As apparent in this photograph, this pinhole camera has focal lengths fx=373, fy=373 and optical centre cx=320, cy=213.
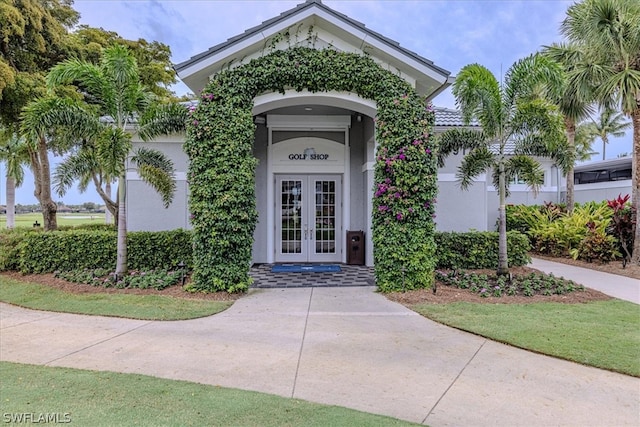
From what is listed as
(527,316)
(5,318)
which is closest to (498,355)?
(527,316)

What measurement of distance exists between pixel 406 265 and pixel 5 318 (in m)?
7.71

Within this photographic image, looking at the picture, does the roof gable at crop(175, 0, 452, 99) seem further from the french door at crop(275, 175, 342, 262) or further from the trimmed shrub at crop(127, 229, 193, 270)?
the french door at crop(275, 175, 342, 262)

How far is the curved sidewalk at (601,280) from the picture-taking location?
8492mm

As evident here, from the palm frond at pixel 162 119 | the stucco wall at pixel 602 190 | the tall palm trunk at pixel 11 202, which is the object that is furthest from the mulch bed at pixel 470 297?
the tall palm trunk at pixel 11 202

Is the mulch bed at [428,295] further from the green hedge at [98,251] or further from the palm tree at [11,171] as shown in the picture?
the palm tree at [11,171]

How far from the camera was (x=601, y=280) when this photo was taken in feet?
32.5

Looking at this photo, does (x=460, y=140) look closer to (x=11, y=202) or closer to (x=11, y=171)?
(x=11, y=202)

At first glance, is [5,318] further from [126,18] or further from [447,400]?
[126,18]

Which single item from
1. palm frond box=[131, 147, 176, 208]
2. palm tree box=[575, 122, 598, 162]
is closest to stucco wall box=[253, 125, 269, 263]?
palm frond box=[131, 147, 176, 208]

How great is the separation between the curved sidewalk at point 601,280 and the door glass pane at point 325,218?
6.65 m

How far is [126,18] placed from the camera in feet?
56.6

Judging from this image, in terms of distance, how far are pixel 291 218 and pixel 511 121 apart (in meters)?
6.94

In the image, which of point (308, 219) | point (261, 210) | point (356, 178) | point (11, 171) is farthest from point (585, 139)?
point (11, 171)

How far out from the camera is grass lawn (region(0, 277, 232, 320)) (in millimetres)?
6745
